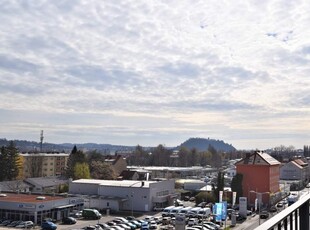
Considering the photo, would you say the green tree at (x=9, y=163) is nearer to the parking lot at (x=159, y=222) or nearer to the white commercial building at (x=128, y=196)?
the white commercial building at (x=128, y=196)

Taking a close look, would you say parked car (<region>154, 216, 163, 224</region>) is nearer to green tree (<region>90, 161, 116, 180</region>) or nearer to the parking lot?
the parking lot

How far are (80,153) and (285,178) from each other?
61.0 ft

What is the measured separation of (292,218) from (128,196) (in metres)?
18.4

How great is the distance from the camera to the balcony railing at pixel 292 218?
1050 millimetres

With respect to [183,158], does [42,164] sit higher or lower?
lower

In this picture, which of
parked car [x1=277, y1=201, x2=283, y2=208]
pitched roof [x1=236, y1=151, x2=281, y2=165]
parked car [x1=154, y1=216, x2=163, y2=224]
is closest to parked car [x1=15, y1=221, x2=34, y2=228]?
parked car [x1=154, y1=216, x2=163, y2=224]

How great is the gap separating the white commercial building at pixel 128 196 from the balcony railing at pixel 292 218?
17679mm

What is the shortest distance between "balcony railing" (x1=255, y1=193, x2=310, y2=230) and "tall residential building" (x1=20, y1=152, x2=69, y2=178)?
97.8 ft

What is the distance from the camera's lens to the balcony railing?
105 centimetres

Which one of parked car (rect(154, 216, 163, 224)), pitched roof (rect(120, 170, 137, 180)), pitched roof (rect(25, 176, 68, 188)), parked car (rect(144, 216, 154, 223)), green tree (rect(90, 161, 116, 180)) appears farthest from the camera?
pitched roof (rect(120, 170, 137, 180))

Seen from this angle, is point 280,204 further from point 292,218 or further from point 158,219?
point 292,218

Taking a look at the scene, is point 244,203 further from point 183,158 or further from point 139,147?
point 139,147

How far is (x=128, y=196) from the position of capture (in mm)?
19188

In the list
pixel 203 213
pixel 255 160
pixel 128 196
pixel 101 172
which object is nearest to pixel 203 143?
pixel 101 172
